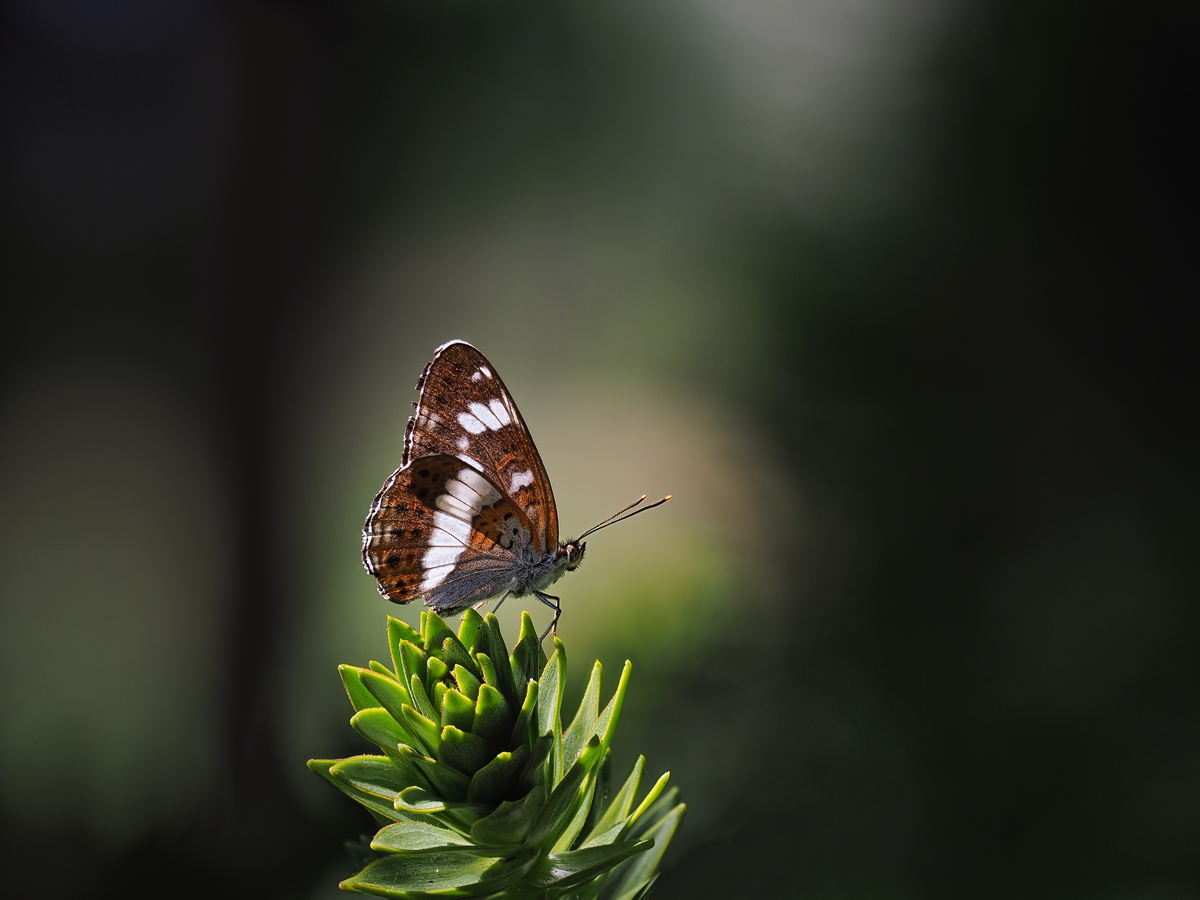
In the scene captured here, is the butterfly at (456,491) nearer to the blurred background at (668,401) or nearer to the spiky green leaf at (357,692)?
the spiky green leaf at (357,692)

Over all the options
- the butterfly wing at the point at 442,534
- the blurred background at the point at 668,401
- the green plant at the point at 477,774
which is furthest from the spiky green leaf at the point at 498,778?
the blurred background at the point at 668,401

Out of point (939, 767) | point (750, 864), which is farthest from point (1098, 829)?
point (750, 864)

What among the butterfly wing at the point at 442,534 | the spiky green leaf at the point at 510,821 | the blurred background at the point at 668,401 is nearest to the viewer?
the spiky green leaf at the point at 510,821

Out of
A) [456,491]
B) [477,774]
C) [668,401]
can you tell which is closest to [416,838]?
[477,774]

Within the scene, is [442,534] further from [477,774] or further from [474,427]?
[477,774]

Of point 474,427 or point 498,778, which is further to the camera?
point 474,427

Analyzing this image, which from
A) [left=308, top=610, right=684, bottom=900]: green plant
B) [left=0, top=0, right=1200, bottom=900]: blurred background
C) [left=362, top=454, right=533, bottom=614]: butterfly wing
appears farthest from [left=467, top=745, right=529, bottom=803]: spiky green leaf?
[left=0, top=0, right=1200, bottom=900]: blurred background

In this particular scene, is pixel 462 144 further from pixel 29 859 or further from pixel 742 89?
pixel 29 859

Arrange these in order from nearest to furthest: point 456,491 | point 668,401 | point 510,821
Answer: point 510,821, point 456,491, point 668,401
